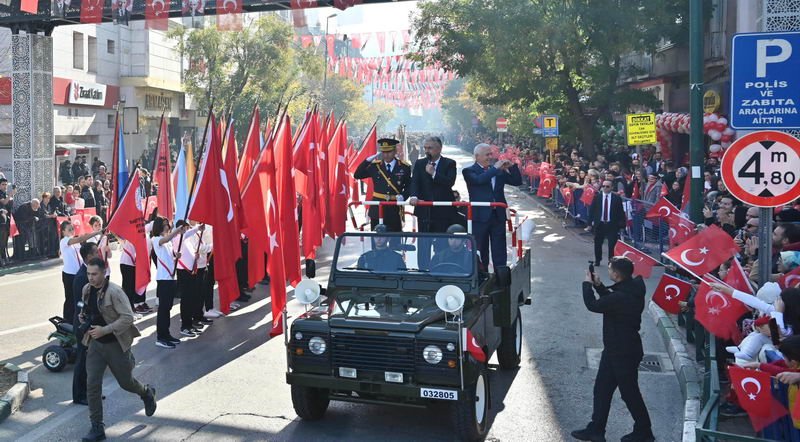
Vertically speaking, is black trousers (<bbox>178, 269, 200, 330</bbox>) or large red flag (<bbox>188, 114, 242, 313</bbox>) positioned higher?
large red flag (<bbox>188, 114, 242, 313</bbox>)

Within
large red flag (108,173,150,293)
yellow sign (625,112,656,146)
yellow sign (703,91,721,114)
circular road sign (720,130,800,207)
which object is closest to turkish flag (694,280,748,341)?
circular road sign (720,130,800,207)

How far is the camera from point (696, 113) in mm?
10359

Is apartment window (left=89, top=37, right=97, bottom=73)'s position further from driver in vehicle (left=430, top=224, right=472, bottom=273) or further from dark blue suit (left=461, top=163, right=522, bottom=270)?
driver in vehicle (left=430, top=224, right=472, bottom=273)

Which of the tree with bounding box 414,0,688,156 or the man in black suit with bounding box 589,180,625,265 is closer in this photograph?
the man in black suit with bounding box 589,180,625,265

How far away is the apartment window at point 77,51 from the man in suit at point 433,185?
98.9 ft

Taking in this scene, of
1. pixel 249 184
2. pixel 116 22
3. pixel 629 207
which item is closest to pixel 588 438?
pixel 249 184

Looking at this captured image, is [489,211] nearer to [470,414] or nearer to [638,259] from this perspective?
[638,259]

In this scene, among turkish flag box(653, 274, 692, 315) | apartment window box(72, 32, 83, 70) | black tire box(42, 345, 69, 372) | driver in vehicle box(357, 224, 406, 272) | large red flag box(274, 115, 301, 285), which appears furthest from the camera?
apartment window box(72, 32, 83, 70)

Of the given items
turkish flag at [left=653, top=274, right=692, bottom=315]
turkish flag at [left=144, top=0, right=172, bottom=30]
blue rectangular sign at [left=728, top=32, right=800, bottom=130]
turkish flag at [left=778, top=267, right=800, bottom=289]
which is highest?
turkish flag at [left=144, top=0, right=172, bottom=30]

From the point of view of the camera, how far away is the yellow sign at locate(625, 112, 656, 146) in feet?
70.4

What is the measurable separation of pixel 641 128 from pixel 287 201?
12.1 m

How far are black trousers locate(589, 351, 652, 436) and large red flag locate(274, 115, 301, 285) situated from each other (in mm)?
6465

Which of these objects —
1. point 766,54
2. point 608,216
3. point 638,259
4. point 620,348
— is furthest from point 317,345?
point 608,216

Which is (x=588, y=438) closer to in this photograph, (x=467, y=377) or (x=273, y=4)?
(x=467, y=377)
